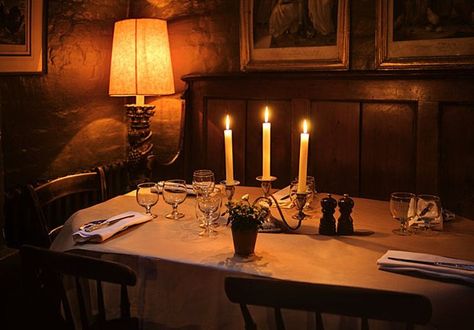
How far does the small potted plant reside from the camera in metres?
1.77

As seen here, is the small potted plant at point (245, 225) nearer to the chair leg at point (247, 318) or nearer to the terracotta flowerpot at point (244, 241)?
the terracotta flowerpot at point (244, 241)

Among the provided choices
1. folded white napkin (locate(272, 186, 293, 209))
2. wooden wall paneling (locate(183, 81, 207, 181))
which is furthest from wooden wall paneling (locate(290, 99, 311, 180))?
folded white napkin (locate(272, 186, 293, 209))

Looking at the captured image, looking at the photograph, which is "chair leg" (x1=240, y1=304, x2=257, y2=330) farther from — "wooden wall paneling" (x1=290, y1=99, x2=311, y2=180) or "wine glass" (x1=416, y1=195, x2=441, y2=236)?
"wooden wall paneling" (x1=290, y1=99, x2=311, y2=180)

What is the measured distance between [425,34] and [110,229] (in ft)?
6.74

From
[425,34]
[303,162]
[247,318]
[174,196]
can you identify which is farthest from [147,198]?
[425,34]

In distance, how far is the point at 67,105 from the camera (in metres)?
3.50

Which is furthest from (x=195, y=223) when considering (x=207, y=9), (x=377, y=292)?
(x=207, y=9)

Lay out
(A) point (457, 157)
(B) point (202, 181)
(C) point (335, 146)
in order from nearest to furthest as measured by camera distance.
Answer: (B) point (202, 181) → (A) point (457, 157) → (C) point (335, 146)

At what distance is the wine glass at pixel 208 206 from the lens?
202cm

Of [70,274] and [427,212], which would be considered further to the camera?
Result: [427,212]

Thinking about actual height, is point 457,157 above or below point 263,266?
above

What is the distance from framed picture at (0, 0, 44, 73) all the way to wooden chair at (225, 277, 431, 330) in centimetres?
221

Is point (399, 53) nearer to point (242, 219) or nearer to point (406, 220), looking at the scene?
point (406, 220)

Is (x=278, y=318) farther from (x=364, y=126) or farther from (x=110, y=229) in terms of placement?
(x=364, y=126)
